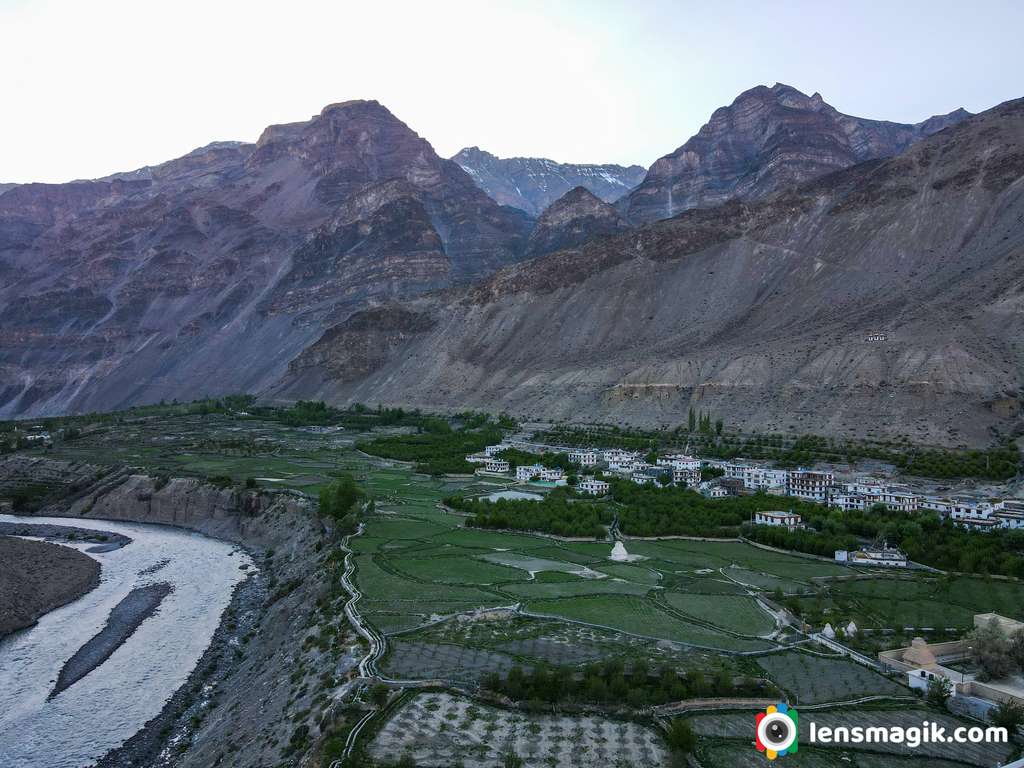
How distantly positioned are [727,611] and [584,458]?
40.4m

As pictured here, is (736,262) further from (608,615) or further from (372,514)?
(608,615)

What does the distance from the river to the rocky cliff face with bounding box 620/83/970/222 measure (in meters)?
140

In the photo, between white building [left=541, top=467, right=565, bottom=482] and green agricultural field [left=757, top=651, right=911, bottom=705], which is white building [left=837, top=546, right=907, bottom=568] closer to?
green agricultural field [left=757, top=651, right=911, bottom=705]

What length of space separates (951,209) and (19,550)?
102m

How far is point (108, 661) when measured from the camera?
1208 inches

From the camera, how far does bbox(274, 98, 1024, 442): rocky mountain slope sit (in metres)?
68.4

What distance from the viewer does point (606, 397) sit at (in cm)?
8969

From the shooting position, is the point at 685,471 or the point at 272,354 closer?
the point at 685,471

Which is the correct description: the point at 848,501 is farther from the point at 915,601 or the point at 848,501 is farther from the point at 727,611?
the point at 727,611

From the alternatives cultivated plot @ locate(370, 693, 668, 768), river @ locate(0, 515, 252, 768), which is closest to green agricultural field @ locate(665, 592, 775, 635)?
cultivated plot @ locate(370, 693, 668, 768)

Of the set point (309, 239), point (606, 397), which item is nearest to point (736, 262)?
point (606, 397)

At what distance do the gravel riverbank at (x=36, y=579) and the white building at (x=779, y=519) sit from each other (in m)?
36.8

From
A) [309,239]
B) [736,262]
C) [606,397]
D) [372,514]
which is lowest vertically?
[372,514]

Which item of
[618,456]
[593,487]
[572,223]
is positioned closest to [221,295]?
[572,223]
